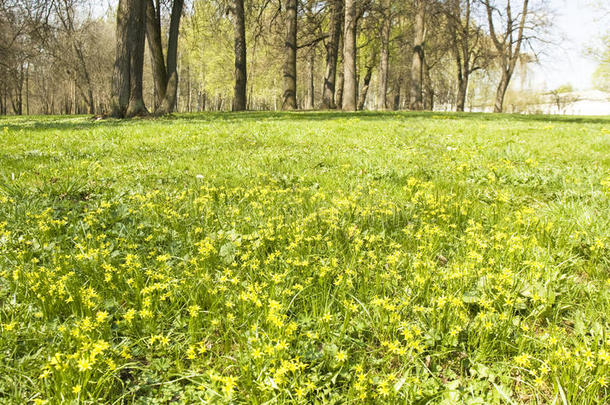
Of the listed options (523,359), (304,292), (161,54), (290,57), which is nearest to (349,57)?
(290,57)

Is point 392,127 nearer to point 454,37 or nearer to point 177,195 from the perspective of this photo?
point 177,195

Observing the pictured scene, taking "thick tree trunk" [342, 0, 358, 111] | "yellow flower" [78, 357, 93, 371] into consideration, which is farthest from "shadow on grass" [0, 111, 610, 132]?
"yellow flower" [78, 357, 93, 371]

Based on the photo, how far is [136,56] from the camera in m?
12.8

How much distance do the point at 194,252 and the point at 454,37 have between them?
26.1 m

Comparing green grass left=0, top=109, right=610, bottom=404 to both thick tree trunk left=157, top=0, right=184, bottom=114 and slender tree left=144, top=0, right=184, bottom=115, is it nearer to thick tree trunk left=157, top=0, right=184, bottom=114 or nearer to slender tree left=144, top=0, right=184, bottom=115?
thick tree trunk left=157, top=0, right=184, bottom=114

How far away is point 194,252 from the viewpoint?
2713 millimetres

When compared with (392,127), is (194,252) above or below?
below

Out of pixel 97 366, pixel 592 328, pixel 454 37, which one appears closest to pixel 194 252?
pixel 97 366

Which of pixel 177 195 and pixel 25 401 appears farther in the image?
pixel 177 195

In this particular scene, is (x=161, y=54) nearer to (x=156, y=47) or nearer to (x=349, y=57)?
(x=156, y=47)

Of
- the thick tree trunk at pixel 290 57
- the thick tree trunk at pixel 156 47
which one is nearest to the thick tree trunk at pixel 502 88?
the thick tree trunk at pixel 290 57

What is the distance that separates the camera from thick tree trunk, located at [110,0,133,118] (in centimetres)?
1226

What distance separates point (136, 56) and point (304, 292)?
13.6m

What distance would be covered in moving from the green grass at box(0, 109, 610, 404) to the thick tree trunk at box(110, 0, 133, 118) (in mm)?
9603
